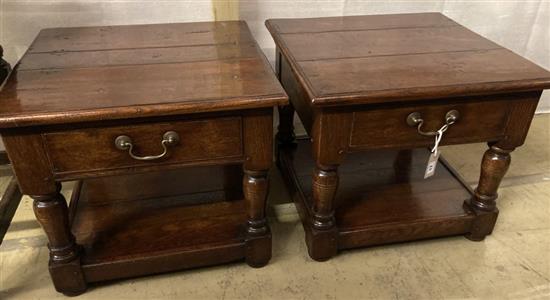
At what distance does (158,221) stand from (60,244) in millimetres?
267

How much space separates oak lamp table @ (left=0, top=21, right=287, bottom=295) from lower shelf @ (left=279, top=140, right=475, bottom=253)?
0.72 feet

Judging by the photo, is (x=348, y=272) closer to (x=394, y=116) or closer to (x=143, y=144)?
(x=394, y=116)

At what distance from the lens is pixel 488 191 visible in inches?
49.8

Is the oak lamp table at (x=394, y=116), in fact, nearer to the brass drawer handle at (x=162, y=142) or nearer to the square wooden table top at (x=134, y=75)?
the square wooden table top at (x=134, y=75)

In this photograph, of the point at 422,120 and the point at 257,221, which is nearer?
the point at 422,120

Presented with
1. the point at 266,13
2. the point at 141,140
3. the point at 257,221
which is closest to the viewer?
the point at 141,140

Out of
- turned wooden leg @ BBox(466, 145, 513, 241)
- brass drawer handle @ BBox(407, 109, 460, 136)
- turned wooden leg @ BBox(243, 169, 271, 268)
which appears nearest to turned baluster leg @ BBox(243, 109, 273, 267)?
turned wooden leg @ BBox(243, 169, 271, 268)

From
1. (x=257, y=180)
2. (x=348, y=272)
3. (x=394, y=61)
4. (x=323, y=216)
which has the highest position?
(x=394, y=61)

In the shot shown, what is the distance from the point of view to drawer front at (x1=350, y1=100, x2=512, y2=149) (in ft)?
3.40

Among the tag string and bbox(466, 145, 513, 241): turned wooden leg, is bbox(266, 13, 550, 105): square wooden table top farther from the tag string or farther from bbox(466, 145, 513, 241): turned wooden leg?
bbox(466, 145, 513, 241): turned wooden leg

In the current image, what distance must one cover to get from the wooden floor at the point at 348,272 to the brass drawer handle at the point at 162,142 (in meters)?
0.41

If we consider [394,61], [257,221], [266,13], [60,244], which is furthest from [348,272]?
[266,13]

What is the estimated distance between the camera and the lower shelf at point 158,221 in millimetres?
1155

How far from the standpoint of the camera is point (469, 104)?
106cm
